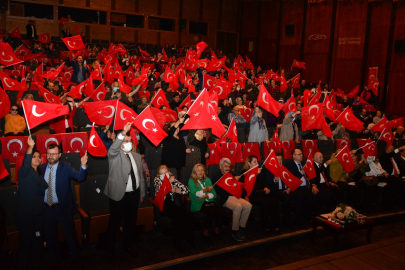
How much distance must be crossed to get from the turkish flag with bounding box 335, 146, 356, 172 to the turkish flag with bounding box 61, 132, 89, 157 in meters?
5.08

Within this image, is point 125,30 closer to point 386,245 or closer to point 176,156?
point 176,156

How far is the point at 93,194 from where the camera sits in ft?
17.0

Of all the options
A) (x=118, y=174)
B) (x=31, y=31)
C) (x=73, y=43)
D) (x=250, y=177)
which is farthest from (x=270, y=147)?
(x=31, y=31)

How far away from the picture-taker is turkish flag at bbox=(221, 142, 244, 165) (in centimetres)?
713

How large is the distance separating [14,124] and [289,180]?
18.7 ft

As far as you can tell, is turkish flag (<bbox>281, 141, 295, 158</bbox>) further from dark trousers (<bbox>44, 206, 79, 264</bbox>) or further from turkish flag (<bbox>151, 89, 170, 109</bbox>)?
dark trousers (<bbox>44, 206, 79, 264</bbox>)

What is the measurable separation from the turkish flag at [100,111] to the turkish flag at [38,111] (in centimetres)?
118

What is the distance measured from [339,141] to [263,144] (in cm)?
222

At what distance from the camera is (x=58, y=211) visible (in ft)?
13.8

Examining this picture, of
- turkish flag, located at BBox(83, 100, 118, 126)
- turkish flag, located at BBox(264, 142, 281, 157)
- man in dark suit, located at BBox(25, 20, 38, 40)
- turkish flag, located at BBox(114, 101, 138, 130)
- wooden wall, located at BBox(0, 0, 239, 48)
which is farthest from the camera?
wooden wall, located at BBox(0, 0, 239, 48)

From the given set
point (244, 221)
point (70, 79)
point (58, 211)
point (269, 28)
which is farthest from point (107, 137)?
point (269, 28)

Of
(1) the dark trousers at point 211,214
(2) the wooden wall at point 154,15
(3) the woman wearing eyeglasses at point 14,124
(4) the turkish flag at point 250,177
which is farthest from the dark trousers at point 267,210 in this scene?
(2) the wooden wall at point 154,15

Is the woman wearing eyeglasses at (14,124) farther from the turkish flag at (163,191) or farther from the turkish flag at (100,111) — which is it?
the turkish flag at (163,191)

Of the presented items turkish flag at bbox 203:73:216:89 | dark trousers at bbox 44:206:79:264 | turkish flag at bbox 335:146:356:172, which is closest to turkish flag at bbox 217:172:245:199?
dark trousers at bbox 44:206:79:264
